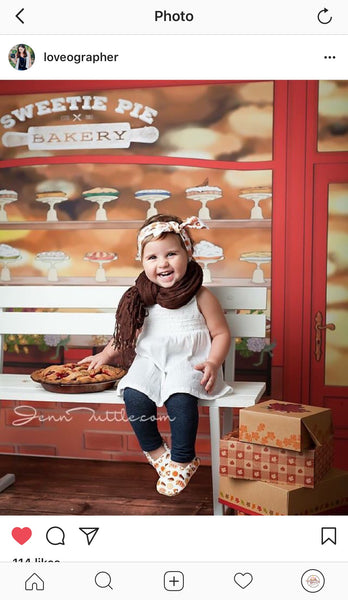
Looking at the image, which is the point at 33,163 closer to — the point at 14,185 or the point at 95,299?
the point at 14,185

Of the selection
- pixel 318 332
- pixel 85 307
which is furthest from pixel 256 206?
pixel 85 307

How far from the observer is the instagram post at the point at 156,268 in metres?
2.14

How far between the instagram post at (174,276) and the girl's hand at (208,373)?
13 millimetres

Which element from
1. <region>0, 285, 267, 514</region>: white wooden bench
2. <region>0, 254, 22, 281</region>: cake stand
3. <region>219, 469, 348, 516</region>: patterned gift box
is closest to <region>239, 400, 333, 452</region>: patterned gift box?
<region>219, 469, 348, 516</region>: patterned gift box
